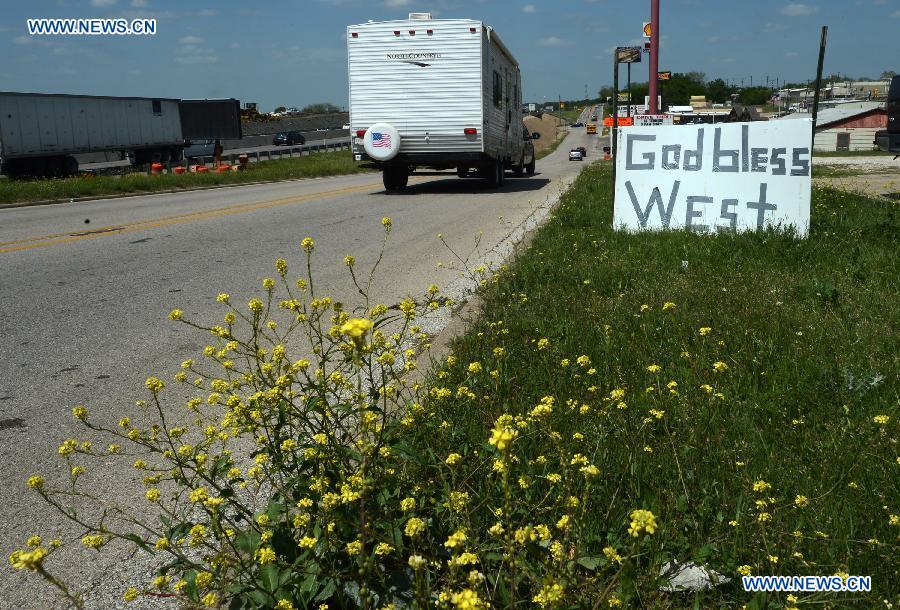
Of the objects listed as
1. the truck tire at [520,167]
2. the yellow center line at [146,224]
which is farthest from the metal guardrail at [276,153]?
the yellow center line at [146,224]

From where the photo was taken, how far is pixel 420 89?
723 inches

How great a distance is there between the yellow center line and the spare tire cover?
1806 mm

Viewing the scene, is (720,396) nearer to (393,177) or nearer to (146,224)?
(146,224)

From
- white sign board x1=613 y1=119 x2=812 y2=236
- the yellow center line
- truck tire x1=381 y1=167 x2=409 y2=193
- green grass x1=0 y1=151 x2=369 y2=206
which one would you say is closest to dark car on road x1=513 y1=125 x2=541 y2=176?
truck tire x1=381 y1=167 x2=409 y2=193

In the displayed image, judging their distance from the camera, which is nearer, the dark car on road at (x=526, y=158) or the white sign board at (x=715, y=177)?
the white sign board at (x=715, y=177)

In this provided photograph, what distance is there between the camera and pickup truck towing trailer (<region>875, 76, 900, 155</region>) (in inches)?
504

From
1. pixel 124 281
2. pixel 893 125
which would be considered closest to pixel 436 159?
pixel 893 125

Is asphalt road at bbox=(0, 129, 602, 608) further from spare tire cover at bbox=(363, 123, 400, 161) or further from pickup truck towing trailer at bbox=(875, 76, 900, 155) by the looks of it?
pickup truck towing trailer at bbox=(875, 76, 900, 155)

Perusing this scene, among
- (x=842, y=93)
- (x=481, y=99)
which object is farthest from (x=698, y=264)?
(x=842, y=93)

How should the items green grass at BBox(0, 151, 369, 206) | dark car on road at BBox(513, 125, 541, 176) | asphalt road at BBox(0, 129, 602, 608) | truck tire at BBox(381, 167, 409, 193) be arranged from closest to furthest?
asphalt road at BBox(0, 129, 602, 608)
green grass at BBox(0, 151, 369, 206)
truck tire at BBox(381, 167, 409, 193)
dark car on road at BBox(513, 125, 541, 176)

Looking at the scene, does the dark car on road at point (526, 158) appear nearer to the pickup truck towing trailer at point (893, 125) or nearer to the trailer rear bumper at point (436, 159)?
the trailer rear bumper at point (436, 159)

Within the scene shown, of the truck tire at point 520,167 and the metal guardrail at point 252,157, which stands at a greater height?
the metal guardrail at point 252,157

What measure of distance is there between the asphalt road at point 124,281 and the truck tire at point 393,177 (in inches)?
95.9

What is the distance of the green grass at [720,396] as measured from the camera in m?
2.58
